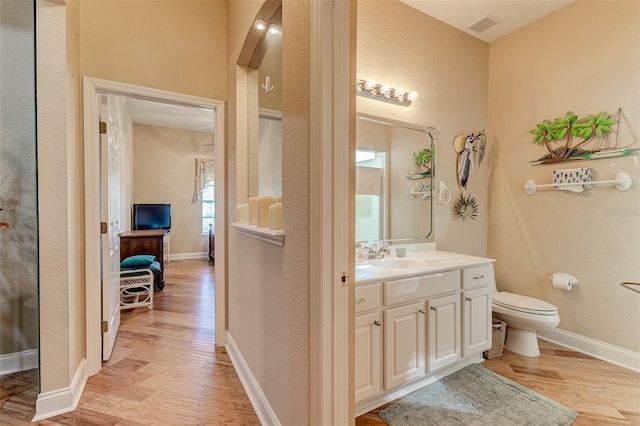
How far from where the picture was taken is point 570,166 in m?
2.54

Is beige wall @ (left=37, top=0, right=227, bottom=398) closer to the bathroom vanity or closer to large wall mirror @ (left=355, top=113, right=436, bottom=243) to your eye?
large wall mirror @ (left=355, top=113, right=436, bottom=243)

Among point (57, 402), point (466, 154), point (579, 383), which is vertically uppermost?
point (466, 154)

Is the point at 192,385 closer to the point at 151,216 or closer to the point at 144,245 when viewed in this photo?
the point at 144,245

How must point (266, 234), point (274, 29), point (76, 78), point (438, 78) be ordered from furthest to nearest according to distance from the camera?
point (438, 78)
point (76, 78)
point (274, 29)
point (266, 234)

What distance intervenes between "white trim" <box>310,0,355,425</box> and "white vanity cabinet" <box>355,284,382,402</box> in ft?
1.70

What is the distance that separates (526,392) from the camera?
189cm

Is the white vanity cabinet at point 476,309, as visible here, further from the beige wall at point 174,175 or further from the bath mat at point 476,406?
the beige wall at point 174,175

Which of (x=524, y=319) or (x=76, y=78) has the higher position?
(x=76, y=78)

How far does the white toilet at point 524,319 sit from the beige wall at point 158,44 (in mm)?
2957

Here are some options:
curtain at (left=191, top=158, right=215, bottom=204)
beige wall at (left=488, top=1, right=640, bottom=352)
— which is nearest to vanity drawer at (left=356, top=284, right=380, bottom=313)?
beige wall at (left=488, top=1, right=640, bottom=352)

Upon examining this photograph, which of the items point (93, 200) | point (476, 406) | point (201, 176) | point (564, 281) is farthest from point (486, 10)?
point (201, 176)

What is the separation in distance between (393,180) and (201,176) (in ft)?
17.6

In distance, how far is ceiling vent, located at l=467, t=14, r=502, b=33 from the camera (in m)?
2.70

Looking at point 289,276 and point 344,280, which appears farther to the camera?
point 289,276
